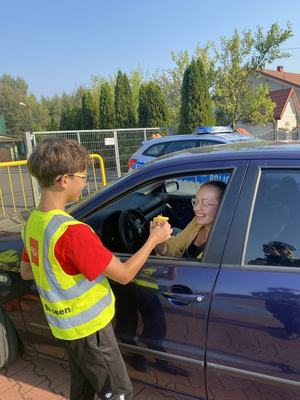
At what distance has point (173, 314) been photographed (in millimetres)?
1785

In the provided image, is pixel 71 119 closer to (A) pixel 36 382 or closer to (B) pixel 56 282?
(A) pixel 36 382

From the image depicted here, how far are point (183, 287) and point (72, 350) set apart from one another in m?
0.59

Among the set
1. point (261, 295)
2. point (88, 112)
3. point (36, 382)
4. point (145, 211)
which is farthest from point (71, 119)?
point (261, 295)

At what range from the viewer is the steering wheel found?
2.37 meters

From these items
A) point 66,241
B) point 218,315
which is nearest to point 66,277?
point 66,241

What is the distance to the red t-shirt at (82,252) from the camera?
4.76 feet

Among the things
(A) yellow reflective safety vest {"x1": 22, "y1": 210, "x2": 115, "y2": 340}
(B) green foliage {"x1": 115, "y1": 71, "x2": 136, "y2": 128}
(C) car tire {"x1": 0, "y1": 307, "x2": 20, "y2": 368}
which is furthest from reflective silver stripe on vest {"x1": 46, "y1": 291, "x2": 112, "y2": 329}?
(B) green foliage {"x1": 115, "y1": 71, "x2": 136, "y2": 128}

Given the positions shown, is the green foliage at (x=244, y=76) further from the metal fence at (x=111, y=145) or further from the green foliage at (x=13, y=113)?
the green foliage at (x=13, y=113)

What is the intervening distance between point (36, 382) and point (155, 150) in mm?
6025

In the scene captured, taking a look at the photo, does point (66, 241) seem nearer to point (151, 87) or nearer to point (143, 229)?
point (143, 229)

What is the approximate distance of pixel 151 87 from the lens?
58.5 feet

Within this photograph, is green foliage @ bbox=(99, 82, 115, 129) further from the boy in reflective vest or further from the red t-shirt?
the red t-shirt

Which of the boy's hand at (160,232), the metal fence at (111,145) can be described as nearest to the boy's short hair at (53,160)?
the boy's hand at (160,232)

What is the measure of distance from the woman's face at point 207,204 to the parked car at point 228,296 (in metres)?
0.08
